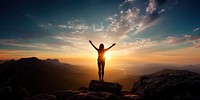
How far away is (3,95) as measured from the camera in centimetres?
1706

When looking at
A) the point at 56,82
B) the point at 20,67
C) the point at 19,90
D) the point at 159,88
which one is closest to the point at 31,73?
the point at 20,67

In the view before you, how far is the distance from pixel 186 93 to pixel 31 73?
166 meters

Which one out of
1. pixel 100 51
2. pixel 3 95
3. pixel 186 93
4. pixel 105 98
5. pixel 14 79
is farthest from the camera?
pixel 14 79

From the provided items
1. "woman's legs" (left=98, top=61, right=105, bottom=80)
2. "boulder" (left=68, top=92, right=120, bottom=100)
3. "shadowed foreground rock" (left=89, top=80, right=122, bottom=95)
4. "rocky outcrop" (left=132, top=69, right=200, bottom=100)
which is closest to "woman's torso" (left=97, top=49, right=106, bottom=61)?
"woman's legs" (left=98, top=61, right=105, bottom=80)

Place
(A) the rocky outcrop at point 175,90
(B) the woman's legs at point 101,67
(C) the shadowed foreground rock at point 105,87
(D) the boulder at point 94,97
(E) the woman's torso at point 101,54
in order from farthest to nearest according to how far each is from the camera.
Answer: (B) the woman's legs at point 101,67 → (E) the woman's torso at point 101,54 → (C) the shadowed foreground rock at point 105,87 → (D) the boulder at point 94,97 → (A) the rocky outcrop at point 175,90

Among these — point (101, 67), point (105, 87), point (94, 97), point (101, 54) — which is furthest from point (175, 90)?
point (101, 67)

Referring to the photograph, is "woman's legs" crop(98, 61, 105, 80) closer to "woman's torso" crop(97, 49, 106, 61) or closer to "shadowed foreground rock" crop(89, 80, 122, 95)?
"woman's torso" crop(97, 49, 106, 61)

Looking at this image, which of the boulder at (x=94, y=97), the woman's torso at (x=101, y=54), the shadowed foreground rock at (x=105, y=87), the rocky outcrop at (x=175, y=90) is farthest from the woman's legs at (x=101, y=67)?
the rocky outcrop at (x=175, y=90)

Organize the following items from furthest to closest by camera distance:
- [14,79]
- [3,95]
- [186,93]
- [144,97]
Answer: [14,79]
[3,95]
[144,97]
[186,93]

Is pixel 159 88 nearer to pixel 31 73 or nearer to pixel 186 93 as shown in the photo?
pixel 186 93

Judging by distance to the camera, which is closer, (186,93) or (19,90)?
(186,93)

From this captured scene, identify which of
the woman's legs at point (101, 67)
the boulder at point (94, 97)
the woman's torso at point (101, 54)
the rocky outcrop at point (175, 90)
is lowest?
the boulder at point (94, 97)

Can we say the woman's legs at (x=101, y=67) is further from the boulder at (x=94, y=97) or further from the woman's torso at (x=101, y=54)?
the boulder at (x=94, y=97)

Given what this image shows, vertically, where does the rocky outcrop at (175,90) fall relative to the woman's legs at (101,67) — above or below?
below
